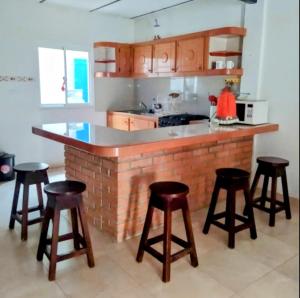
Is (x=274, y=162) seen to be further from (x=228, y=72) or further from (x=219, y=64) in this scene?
(x=219, y=64)

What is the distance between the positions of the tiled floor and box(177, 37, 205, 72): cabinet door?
7.99 ft

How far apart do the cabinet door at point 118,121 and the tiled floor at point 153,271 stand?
2.83m

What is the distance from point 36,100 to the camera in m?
4.81

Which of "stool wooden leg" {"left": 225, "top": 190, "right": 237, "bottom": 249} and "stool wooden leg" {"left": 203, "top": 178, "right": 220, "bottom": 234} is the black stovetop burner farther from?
"stool wooden leg" {"left": 225, "top": 190, "right": 237, "bottom": 249}

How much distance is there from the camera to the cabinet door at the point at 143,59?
5074mm

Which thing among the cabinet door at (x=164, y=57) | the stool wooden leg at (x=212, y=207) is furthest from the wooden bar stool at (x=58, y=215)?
the cabinet door at (x=164, y=57)

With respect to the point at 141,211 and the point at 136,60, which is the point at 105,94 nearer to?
the point at 136,60

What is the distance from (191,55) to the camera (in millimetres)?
4293

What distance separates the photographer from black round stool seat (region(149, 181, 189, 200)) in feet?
6.85

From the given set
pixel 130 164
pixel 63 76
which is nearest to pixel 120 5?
pixel 63 76

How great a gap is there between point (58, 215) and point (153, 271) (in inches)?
31.9

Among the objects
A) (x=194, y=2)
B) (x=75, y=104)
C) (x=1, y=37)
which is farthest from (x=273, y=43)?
(x=1, y=37)

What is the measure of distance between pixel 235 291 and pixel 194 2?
412 centimetres

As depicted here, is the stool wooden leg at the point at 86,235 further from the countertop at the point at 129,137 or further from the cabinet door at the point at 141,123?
the cabinet door at the point at 141,123
